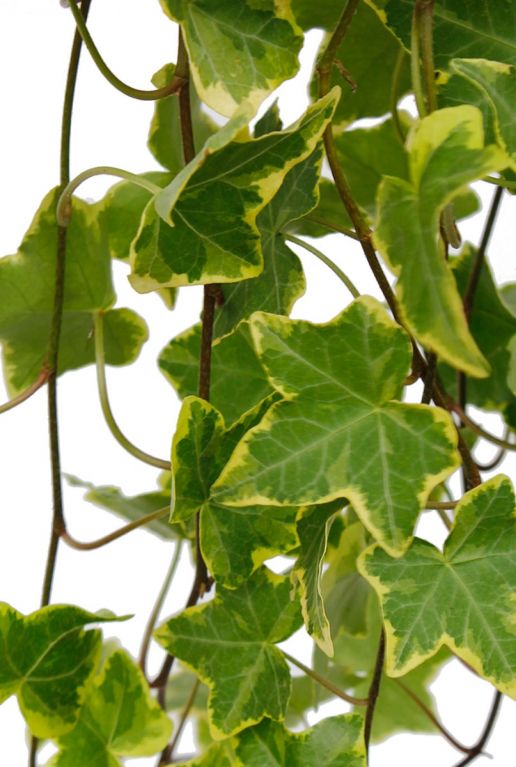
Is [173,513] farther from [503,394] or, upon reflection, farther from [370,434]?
[503,394]

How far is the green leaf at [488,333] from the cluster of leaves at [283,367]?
0.14ft

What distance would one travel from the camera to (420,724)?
2.80 ft

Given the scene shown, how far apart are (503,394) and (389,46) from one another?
0.82 feet

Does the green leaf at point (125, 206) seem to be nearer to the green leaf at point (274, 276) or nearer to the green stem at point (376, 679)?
the green leaf at point (274, 276)

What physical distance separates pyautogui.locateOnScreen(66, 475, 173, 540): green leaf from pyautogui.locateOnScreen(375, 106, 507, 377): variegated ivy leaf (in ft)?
1.21

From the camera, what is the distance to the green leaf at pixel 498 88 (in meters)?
0.41

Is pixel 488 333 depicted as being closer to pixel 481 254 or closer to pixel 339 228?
pixel 481 254

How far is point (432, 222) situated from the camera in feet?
1.22

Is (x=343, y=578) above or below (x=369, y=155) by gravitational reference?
below

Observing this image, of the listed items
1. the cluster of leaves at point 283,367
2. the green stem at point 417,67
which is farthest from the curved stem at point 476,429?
the green stem at point 417,67

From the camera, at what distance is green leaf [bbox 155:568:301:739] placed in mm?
548

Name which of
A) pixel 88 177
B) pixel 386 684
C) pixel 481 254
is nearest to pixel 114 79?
pixel 88 177

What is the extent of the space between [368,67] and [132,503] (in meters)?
0.33

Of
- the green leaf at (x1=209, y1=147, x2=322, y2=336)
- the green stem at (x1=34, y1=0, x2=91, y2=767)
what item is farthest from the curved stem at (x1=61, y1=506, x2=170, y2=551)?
the green leaf at (x1=209, y1=147, x2=322, y2=336)
